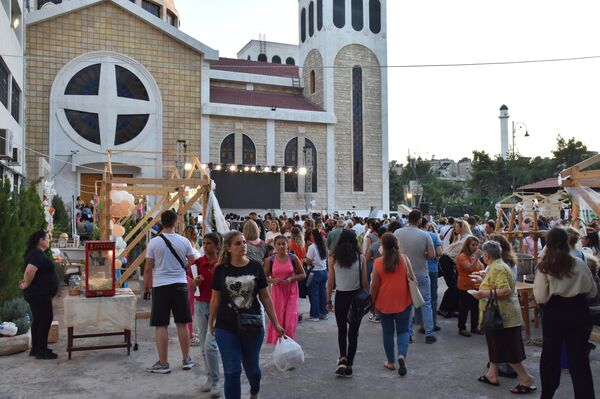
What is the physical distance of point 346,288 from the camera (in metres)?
5.74

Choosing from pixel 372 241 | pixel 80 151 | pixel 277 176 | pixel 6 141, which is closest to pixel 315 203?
pixel 277 176

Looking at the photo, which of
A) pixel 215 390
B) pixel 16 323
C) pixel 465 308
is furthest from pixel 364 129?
pixel 215 390

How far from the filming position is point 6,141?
1492cm

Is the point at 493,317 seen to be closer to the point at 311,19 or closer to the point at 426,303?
the point at 426,303

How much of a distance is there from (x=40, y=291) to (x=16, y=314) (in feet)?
3.41

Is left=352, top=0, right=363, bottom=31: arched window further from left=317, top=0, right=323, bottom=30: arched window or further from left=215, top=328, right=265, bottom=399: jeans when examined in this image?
left=215, top=328, right=265, bottom=399: jeans

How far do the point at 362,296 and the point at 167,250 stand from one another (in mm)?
2179

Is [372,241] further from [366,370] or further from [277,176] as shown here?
[277,176]

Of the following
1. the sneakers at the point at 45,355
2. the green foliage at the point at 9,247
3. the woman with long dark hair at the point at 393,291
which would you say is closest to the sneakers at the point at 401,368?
the woman with long dark hair at the point at 393,291

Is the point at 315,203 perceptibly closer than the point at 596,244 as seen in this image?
No

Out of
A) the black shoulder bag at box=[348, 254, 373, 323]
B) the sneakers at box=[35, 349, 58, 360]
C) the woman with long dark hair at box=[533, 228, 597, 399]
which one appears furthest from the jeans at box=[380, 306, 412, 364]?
the sneakers at box=[35, 349, 58, 360]

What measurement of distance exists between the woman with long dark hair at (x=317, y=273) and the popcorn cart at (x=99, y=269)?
3.39 metres

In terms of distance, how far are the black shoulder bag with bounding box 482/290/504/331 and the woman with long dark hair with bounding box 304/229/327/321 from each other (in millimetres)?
3992

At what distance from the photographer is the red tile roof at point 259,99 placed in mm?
33456
